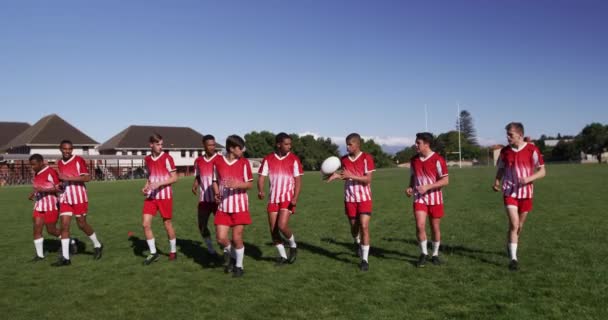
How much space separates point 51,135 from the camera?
70750 mm

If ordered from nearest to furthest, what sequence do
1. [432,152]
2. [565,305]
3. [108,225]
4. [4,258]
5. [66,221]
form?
1. [565,305]
2. [432,152]
3. [66,221]
4. [4,258]
5. [108,225]

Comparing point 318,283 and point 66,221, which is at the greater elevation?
point 66,221

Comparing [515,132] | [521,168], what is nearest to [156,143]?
[515,132]

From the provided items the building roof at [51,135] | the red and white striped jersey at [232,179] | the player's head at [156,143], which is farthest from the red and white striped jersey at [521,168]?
the building roof at [51,135]

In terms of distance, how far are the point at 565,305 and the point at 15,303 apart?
7389 millimetres

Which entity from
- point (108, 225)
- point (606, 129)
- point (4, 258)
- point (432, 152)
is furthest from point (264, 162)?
point (606, 129)

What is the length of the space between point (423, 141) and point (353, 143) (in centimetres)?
125

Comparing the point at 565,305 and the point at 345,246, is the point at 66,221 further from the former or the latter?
the point at 565,305

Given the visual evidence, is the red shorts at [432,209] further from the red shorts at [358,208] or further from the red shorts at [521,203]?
the red shorts at [521,203]

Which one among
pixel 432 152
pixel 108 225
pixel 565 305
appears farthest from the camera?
pixel 108 225

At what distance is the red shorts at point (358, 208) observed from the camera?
26.8ft

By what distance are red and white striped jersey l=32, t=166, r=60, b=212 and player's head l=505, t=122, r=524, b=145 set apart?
852 centimetres

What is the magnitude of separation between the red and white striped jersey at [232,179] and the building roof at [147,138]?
76426mm

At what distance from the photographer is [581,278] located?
23.3 ft
